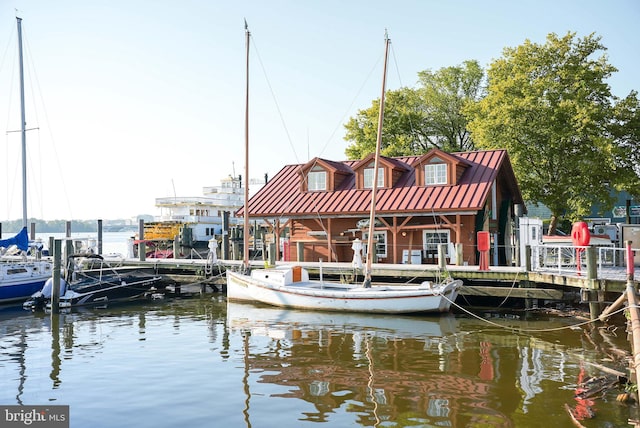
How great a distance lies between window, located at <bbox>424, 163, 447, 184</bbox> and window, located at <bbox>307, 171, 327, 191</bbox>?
18.7ft

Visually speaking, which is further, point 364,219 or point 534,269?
point 364,219

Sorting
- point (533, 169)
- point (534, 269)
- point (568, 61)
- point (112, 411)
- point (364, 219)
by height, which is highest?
point (568, 61)

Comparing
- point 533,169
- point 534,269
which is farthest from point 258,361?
point 533,169

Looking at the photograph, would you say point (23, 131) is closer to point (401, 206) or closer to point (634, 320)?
point (401, 206)

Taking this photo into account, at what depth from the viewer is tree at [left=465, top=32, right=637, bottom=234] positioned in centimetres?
3181

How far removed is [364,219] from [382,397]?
17538mm

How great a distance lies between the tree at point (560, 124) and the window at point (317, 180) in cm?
1053

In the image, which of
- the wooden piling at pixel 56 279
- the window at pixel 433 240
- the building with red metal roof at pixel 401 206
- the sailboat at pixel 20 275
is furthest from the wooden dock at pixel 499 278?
the wooden piling at pixel 56 279

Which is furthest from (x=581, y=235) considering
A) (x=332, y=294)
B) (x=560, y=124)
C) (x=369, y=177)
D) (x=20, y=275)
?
(x=20, y=275)

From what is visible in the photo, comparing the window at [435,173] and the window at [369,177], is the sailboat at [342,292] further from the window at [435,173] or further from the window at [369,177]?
the window at [369,177]

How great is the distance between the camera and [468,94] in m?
47.5

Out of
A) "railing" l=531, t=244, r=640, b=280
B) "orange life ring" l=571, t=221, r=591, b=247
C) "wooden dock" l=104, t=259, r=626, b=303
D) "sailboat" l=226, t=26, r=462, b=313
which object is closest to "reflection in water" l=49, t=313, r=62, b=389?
"sailboat" l=226, t=26, r=462, b=313

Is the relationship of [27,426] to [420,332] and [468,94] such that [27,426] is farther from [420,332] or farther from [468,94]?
[468,94]

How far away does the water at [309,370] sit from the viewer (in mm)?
10703
